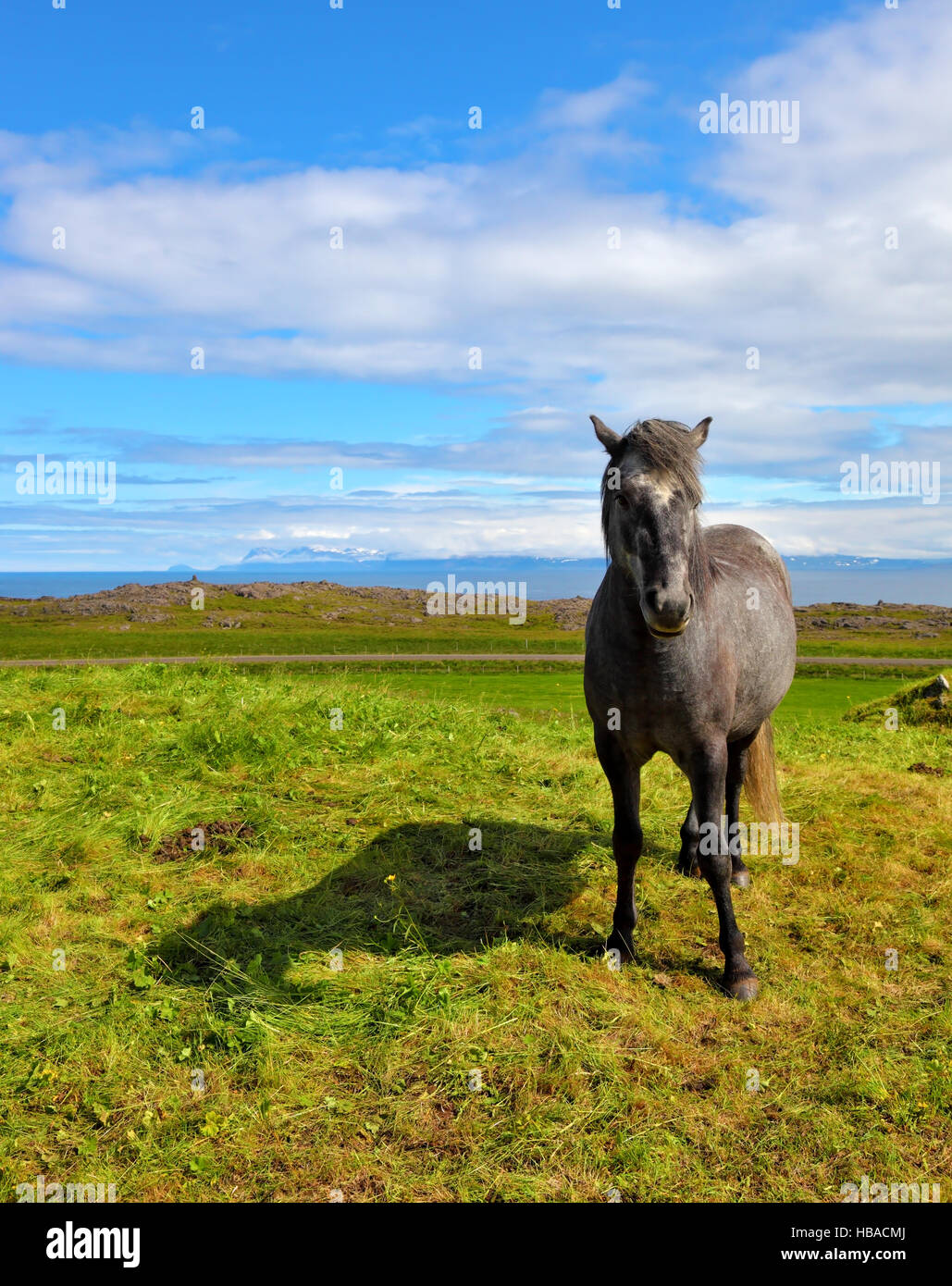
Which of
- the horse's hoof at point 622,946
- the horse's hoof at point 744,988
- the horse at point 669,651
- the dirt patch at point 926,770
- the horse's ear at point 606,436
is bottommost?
the horse's hoof at point 744,988

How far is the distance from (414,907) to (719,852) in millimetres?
2994

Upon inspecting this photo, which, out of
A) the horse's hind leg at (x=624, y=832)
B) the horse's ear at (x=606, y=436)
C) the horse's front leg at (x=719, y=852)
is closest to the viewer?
the horse's ear at (x=606, y=436)

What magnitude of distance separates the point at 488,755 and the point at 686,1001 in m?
5.74

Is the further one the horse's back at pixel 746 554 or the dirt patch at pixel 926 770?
the dirt patch at pixel 926 770

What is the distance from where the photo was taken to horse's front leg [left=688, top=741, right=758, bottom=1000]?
653cm

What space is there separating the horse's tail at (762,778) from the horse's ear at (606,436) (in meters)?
4.64

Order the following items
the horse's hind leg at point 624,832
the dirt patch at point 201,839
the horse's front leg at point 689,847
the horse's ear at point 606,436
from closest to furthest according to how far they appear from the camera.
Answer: the horse's ear at point 606,436 < the horse's hind leg at point 624,832 < the horse's front leg at point 689,847 < the dirt patch at point 201,839

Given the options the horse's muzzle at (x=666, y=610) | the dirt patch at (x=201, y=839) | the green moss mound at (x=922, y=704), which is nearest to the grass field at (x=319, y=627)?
the green moss mound at (x=922, y=704)

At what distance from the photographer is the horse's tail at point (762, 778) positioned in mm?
9422

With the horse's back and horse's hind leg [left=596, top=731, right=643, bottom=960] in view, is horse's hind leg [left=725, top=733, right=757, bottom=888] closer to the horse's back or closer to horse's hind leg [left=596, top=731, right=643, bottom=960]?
the horse's back

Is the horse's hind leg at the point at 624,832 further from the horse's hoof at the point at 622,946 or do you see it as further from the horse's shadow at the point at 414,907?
the horse's shadow at the point at 414,907

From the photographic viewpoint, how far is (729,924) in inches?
265

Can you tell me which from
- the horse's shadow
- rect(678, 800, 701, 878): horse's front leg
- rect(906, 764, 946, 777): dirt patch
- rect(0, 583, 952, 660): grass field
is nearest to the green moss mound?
rect(906, 764, 946, 777): dirt patch

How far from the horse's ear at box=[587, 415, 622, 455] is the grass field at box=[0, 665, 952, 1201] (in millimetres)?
4312
